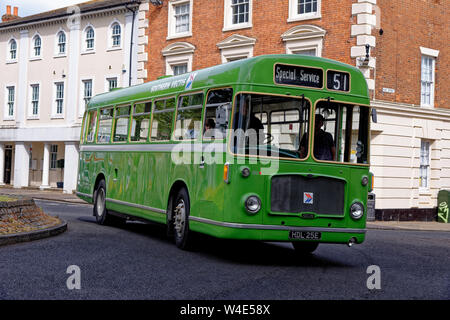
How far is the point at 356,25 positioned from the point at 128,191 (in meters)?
12.5

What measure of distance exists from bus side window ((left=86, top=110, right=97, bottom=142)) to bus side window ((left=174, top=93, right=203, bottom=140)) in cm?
549

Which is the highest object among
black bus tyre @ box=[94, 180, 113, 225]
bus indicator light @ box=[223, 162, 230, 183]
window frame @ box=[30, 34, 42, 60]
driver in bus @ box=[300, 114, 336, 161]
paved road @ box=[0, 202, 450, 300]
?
window frame @ box=[30, 34, 42, 60]

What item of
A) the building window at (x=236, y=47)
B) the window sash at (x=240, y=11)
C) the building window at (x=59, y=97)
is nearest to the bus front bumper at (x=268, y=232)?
the building window at (x=236, y=47)

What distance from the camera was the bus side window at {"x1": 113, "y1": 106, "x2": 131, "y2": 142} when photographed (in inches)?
552

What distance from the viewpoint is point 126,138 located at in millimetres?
13906

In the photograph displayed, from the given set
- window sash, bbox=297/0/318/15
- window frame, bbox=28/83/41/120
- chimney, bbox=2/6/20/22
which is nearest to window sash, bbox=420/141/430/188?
window sash, bbox=297/0/318/15

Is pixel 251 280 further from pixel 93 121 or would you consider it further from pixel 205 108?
pixel 93 121

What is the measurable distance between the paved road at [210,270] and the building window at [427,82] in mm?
13079

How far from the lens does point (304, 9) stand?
80.7 ft

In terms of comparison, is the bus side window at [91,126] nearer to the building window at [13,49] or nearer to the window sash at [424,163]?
the window sash at [424,163]

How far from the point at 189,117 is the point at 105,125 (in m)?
5.06

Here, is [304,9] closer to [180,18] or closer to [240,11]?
[240,11]

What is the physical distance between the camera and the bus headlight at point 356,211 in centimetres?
971

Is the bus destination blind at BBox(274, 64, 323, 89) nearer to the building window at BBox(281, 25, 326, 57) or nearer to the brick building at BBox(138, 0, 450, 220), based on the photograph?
the brick building at BBox(138, 0, 450, 220)
